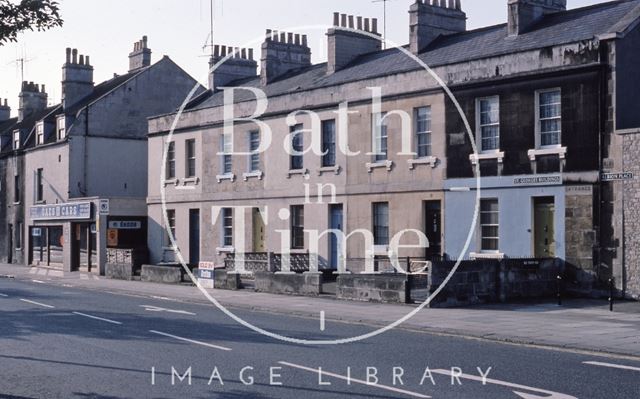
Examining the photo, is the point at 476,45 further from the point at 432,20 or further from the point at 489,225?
the point at 489,225

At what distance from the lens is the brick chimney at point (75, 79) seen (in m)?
52.9

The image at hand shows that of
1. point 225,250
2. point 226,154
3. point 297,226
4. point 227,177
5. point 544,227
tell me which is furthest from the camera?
point 226,154

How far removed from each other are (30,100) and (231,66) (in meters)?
25.4

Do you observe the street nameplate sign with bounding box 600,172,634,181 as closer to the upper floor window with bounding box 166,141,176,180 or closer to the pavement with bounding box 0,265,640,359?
the pavement with bounding box 0,265,640,359

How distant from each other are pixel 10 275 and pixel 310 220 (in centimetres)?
1851

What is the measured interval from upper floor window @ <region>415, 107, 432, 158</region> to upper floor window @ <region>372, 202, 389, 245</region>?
8.25ft

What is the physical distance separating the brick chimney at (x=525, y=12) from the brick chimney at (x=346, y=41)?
9164mm

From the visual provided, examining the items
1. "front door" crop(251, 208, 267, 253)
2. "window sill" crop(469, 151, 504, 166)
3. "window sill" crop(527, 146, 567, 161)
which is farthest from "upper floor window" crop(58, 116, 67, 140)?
"window sill" crop(527, 146, 567, 161)

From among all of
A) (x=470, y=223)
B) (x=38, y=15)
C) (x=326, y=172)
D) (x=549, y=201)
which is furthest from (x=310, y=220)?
(x=38, y=15)

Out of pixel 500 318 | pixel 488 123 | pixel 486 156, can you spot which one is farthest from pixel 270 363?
pixel 488 123

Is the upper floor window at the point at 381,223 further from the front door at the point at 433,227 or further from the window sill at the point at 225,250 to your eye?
the window sill at the point at 225,250

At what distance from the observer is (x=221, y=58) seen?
149ft

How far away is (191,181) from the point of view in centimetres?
4091

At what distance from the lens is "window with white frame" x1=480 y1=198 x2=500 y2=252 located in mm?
27547
